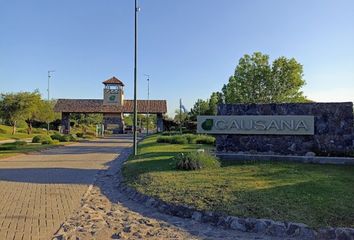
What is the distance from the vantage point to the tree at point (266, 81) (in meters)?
47.2

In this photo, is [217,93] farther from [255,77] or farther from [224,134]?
[224,134]

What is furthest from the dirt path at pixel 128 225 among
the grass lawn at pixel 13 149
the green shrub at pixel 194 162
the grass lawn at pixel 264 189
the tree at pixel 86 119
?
the tree at pixel 86 119

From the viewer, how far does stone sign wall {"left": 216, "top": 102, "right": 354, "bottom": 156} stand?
1428 cm

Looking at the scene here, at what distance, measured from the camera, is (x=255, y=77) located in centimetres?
4847

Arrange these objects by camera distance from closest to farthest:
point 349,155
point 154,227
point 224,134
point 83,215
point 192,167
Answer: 1. point 154,227
2. point 83,215
3. point 192,167
4. point 349,155
5. point 224,134

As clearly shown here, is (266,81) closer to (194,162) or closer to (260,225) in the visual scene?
(194,162)

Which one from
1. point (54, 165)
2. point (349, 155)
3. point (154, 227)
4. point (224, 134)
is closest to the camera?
point (154, 227)

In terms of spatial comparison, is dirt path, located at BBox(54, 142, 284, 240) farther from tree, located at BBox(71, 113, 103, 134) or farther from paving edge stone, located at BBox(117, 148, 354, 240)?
tree, located at BBox(71, 113, 103, 134)

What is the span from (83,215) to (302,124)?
9.14 metres

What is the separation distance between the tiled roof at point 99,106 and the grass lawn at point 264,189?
46.7 meters

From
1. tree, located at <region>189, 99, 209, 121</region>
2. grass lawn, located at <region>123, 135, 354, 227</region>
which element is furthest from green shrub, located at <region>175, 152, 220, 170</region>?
tree, located at <region>189, 99, 209, 121</region>

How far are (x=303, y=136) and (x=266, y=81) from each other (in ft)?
112

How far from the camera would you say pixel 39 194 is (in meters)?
10.4

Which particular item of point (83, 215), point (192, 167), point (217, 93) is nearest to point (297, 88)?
point (217, 93)
